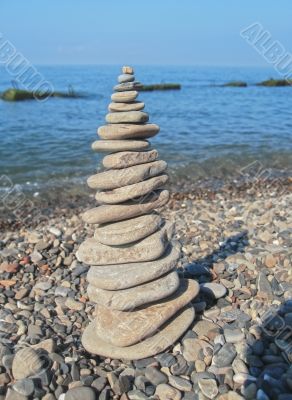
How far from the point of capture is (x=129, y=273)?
4.22 m

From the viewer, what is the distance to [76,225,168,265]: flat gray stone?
169 inches

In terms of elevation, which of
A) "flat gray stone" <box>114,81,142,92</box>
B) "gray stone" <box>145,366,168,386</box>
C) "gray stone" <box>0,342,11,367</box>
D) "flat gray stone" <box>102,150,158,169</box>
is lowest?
"gray stone" <box>0,342,11,367</box>

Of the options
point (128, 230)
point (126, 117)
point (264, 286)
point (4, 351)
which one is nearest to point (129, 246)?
point (128, 230)

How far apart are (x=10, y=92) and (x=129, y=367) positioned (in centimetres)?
3496

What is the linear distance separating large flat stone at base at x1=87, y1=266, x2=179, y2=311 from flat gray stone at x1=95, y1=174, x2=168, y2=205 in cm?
85

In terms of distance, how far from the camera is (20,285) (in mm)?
6102

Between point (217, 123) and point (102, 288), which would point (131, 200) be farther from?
point (217, 123)

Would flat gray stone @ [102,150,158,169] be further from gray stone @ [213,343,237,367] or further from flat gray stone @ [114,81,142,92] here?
gray stone @ [213,343,237,367]

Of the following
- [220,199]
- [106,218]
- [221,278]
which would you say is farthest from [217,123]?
[106,218]

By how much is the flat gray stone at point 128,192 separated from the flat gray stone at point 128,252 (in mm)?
438

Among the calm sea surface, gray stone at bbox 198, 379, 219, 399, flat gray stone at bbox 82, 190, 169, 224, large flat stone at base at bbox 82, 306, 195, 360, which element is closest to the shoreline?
the calm sea surface

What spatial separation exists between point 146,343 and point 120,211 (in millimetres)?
1282

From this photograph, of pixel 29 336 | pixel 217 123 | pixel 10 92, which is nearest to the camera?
pixel 29 336

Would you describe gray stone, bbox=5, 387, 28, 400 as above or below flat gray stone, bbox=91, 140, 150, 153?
below
